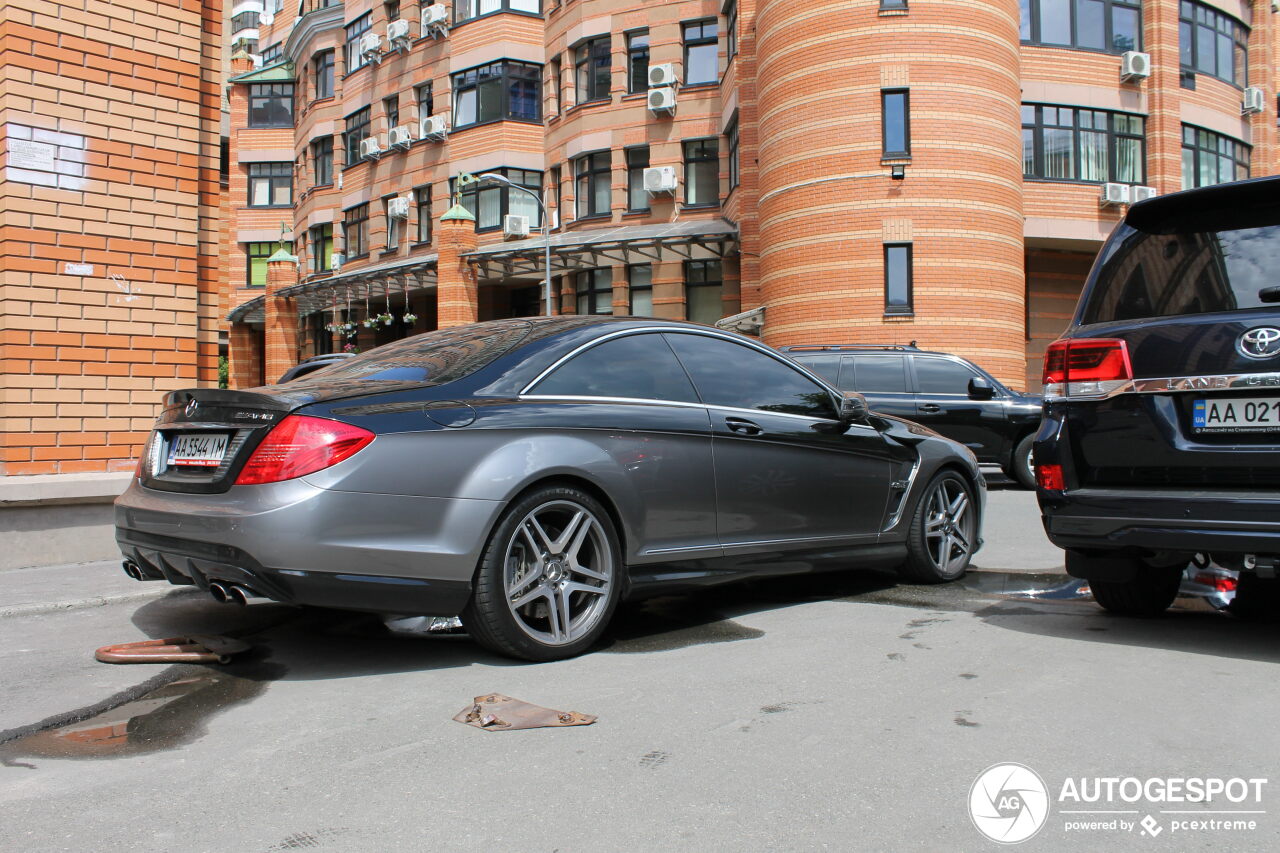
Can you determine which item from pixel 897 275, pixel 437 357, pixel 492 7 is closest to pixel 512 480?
pixel 437 357

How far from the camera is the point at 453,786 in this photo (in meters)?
3.20

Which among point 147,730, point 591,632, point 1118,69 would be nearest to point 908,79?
point 1118,69

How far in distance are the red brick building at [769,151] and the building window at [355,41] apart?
0.16 meters

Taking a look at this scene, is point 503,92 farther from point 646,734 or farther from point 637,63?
point 646,734

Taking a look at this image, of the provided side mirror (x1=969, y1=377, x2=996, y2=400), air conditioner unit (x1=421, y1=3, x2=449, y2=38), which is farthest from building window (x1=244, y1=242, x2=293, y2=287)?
side mirror (x1=969, y1=377, x2=996, y2=400)

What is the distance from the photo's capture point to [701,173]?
31547 mm

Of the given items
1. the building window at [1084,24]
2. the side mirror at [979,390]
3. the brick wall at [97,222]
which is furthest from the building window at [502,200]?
the brick wall at [97,222]

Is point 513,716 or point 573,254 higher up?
point 573,254

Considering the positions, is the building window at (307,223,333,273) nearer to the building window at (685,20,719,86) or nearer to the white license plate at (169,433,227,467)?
the building window at (685,20,719,86)

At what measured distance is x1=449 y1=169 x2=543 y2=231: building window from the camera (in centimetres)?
3481

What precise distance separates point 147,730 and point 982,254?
21954 mm

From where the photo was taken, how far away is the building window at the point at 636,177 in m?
32.4

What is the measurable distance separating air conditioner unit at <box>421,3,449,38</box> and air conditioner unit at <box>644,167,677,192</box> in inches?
411

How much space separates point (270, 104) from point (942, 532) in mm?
49750
